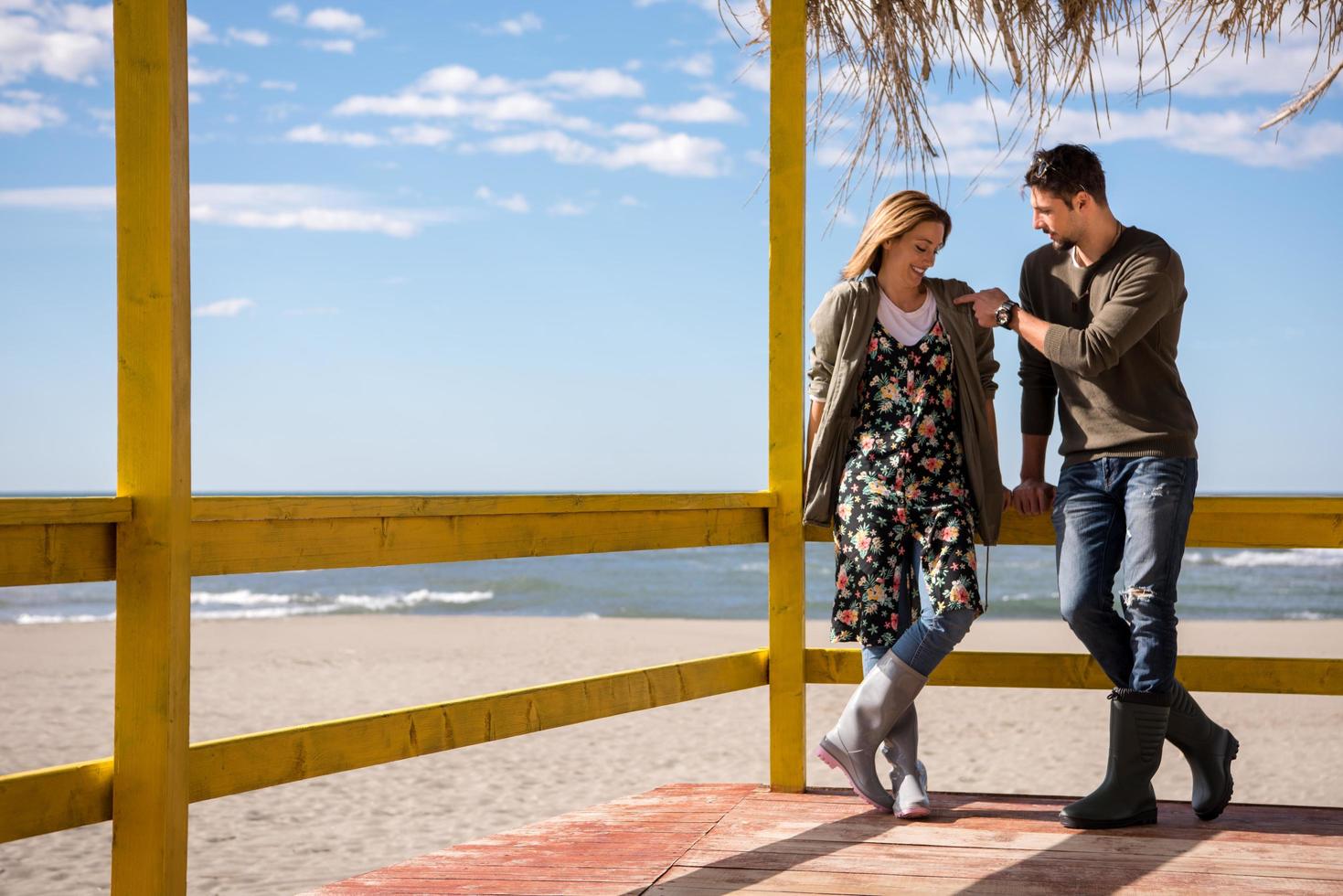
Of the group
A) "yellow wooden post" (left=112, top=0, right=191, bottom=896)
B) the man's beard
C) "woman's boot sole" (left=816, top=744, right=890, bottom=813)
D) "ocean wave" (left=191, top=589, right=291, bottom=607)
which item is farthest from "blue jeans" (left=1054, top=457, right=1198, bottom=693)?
"ocean wave" (left=191, top=589, right=291, bottom=607)

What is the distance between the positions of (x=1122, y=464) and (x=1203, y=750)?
0.69 meters

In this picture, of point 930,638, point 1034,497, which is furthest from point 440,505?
point 1034,497

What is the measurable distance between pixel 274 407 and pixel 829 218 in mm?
43041

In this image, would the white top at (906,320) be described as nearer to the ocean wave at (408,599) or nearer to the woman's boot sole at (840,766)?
the woman's boot sole at (840,766)

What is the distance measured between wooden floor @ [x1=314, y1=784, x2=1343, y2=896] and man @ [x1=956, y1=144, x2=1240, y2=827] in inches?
5.9

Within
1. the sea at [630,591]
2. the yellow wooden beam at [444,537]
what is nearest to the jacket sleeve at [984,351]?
the yellow wooden beam at [444,537]

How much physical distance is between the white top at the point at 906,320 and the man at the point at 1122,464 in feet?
0.39

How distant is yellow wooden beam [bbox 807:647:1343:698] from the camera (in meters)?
2.91

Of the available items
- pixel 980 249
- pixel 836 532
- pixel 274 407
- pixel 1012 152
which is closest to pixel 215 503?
pixel 836 532

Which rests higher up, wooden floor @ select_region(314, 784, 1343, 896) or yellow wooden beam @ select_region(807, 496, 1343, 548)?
yellow wooden beam @ select_region(807, 496, 1343, 548)

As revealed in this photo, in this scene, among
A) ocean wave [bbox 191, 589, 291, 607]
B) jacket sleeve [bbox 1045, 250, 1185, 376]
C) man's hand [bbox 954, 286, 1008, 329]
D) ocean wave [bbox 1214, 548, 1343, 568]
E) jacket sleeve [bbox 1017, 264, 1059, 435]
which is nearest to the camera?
jacket sleeve [bbox 1045, 250, 1185, 376]

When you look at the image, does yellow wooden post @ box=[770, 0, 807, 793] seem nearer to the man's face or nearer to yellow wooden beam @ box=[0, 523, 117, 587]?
the man's face

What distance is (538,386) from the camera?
38.3m

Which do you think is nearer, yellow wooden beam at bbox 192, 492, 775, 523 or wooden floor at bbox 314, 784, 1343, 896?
yellow wooden beam at bbox 192, 492, 775, 523
